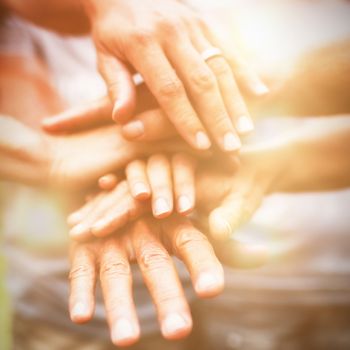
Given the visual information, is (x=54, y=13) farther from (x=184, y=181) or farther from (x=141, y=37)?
(x=184, y=181)

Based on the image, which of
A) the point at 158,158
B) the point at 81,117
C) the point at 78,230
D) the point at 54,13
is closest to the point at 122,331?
the point at 78,230

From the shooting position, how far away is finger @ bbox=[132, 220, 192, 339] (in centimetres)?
33

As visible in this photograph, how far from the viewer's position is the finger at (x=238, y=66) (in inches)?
20.9

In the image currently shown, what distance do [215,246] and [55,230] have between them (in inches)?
16.6

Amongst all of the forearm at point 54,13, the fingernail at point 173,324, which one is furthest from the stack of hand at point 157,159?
the forearm at point 54,13

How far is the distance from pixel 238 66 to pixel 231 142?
0.45 ft

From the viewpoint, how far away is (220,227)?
427mm

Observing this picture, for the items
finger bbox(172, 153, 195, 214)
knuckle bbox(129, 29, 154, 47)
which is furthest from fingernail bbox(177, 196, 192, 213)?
knuckle bbox(129, 29, 154, 47)

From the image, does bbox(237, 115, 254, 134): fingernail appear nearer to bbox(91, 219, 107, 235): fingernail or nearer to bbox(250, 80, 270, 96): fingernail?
bbox(250, 80, 270, 96): fingernail

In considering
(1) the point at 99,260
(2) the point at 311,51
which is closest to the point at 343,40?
(2) the point at 311,51

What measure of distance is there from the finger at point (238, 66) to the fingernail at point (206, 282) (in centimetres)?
29

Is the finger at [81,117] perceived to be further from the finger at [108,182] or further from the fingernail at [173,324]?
the fingernail at [173,324]

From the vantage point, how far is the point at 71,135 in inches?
24.1

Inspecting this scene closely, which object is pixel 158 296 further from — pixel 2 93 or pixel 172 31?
pixel 2 93
